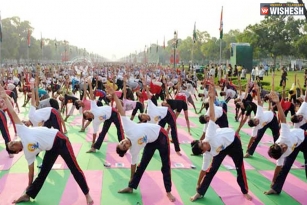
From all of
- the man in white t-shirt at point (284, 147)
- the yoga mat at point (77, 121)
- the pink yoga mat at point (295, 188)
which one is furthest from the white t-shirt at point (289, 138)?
the yoga mat at point (77, 121)

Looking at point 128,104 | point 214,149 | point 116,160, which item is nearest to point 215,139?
point 214,149

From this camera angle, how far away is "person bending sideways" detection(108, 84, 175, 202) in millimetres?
6145

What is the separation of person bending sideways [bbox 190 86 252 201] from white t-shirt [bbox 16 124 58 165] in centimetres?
236

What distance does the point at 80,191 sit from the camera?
7031 mm

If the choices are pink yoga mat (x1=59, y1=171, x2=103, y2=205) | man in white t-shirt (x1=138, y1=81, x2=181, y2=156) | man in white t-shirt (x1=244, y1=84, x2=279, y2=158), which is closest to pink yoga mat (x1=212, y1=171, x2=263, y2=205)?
man in white t-shirt (x1=244, y1=84, x2=279, y2=158)

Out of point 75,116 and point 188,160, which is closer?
point 188,160

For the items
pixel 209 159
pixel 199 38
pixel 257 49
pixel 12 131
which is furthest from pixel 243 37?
pixel 209 159

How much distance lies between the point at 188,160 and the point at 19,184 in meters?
4.09

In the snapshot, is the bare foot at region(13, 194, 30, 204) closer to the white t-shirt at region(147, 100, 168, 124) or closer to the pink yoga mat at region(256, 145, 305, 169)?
the white t-shirt at region(147, 100, 168, 124)

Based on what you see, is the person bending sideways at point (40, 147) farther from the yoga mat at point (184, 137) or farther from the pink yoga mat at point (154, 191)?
the yoga mat at point (184, 137)

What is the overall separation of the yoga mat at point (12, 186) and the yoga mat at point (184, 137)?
5105 millimetres

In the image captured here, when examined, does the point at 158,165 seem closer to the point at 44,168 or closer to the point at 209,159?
the point at 209,159

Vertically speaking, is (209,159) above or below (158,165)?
above

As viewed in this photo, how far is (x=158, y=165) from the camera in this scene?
878 cm
